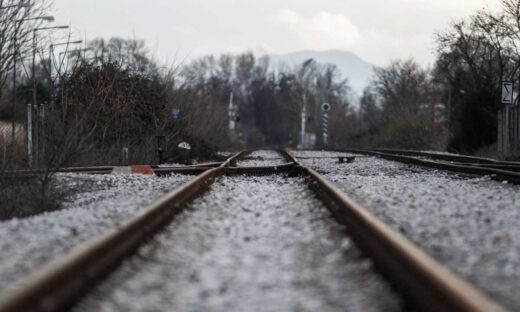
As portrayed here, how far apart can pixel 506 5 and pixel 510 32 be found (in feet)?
5.88

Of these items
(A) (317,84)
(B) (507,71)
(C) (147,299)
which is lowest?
(C) (147,299)

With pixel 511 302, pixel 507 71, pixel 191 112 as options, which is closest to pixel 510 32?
pixel 507 71

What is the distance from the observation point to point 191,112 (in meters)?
29.2

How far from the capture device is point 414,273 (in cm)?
361

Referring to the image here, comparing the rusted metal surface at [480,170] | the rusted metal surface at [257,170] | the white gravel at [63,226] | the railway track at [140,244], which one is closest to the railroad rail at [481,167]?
the rusted metal surface at [480,170]

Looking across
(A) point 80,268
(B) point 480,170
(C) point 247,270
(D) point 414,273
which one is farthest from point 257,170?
(D) point 414,273

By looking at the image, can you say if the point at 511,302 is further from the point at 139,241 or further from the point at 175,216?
the point at 175,216

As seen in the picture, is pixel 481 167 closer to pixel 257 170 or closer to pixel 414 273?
pixel 257 170

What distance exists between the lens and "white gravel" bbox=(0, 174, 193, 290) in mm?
4527

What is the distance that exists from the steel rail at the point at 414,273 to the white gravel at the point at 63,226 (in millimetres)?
2120

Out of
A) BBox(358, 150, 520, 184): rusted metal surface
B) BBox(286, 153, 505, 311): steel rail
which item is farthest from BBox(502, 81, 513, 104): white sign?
BBox(286, 153, 505, 311): steel rail

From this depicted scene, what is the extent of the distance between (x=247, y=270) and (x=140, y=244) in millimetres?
1175

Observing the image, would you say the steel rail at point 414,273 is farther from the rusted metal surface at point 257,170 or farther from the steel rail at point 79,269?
the rusted metal surface at point 257,170

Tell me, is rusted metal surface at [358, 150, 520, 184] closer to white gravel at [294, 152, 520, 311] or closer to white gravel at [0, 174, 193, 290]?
white gravel at [294, 152, 520, 311]
